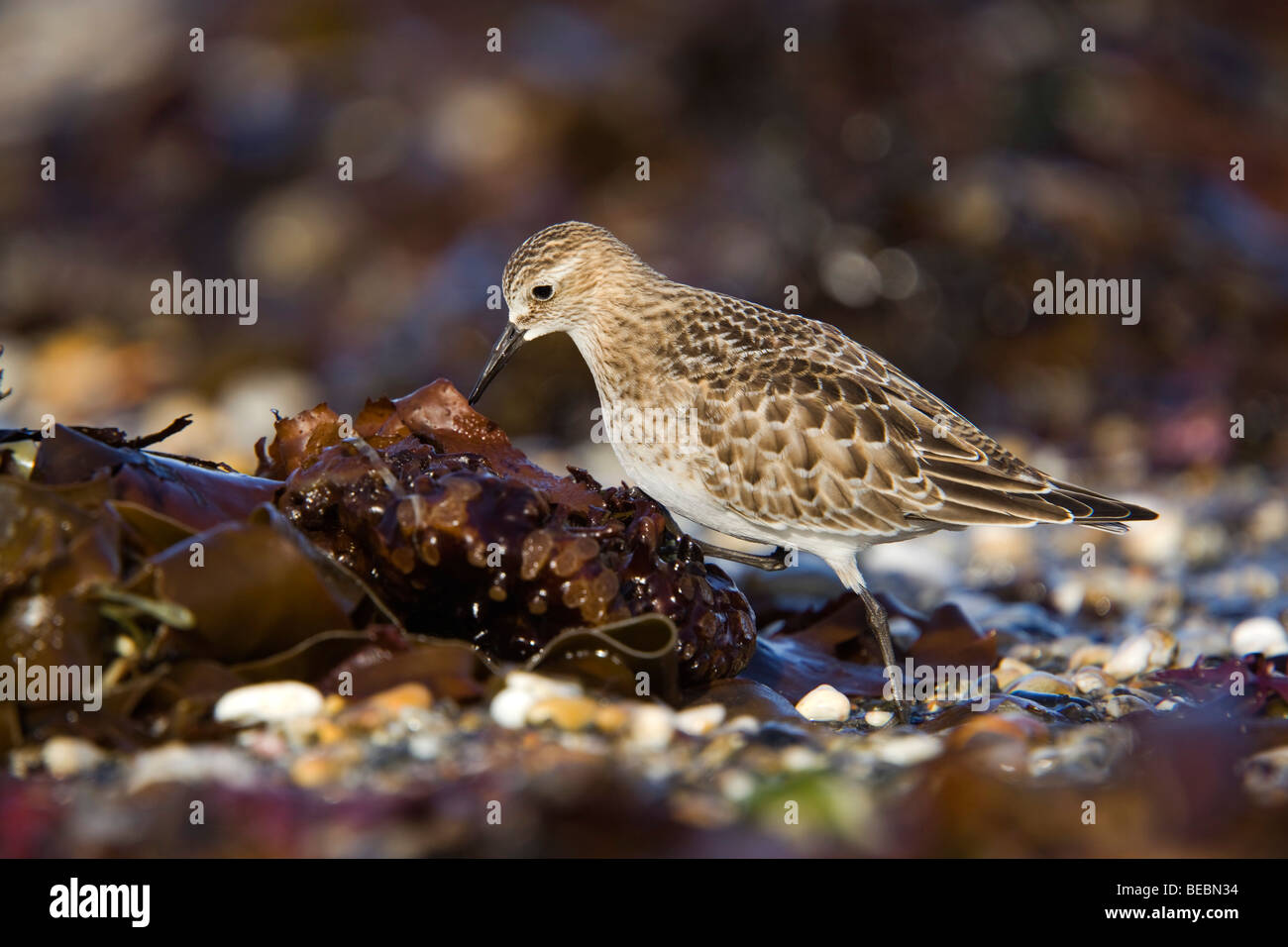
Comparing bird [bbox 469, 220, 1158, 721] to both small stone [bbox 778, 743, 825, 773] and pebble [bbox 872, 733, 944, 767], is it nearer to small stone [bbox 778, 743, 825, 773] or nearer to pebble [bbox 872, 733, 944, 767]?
pebble [bbox 872, 733, 944, 767]

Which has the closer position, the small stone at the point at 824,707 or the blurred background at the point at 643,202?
the small stone at the point at 824,707

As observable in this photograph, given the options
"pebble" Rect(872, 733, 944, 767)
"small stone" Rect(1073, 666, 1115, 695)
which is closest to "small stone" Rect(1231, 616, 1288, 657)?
"small stone" Rect(1073, 666, 1115, 695)

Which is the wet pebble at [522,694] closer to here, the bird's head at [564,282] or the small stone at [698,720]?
the small stone at [698,720]

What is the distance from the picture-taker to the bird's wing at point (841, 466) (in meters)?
4.41

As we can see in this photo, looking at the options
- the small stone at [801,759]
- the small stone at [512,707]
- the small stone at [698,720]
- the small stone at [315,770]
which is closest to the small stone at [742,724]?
the small stone at [698,720]

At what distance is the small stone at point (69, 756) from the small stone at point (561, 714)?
0.90m

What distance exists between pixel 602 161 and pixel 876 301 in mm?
1934

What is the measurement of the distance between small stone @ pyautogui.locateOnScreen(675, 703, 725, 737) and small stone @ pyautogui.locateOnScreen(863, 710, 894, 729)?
72 centimetres

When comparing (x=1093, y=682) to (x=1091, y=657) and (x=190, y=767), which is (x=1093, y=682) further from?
(x=190, y=767)

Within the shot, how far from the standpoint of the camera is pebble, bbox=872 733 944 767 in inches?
117

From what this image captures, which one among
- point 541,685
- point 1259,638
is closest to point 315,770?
point 541,685

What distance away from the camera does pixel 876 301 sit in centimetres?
814
